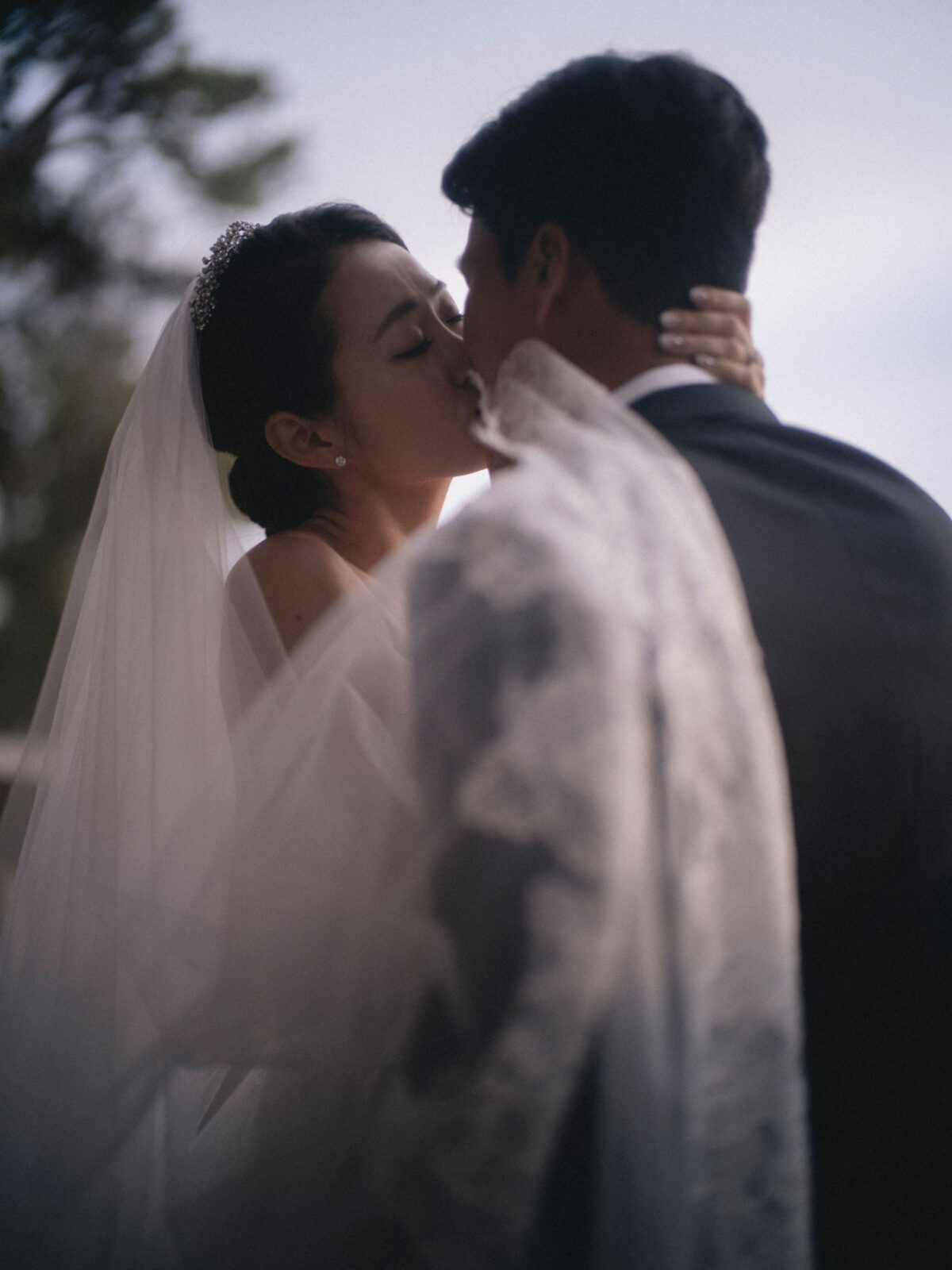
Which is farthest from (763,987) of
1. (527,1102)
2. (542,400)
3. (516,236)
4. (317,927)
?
(516,236)

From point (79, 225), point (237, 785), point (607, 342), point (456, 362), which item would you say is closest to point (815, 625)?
point (607, 342)

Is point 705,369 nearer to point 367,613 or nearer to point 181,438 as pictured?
point 367,613

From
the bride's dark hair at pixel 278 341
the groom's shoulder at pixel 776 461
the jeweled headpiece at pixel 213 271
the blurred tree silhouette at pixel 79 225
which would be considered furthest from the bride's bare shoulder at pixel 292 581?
the blurred tree silhouette at pixel 79 225

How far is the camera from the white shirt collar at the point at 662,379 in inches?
45.8

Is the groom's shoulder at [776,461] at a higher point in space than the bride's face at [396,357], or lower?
lower

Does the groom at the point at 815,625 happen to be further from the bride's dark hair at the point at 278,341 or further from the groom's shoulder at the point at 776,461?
the bride's dark hair at the point at 278,341

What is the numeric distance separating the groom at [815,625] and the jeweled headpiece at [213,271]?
1.03 meters

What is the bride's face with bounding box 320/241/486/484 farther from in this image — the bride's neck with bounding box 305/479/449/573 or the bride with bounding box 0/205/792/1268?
the bride's neck with bounding box 305/479/449/573

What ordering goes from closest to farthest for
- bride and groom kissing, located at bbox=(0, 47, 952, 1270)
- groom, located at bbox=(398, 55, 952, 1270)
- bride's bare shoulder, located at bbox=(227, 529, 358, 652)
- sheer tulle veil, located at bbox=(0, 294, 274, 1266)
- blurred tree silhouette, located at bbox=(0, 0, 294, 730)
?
bride and groom kissing, located at bbox=(0, 47, 952, 1270) → groom, located at bbox=(398, 55, 952, 1270) → sheer tulle veil, located at bbox=(0, 294, 274, 1266) → bride's bare shoulder, located at bbox=(227, 529, 358, 652) → blurred tree silhouette, located at bbox=(0, 0, 294, 730)

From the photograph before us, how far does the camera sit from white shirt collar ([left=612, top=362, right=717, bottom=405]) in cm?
116

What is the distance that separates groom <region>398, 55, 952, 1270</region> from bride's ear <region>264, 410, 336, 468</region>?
0.87 meters

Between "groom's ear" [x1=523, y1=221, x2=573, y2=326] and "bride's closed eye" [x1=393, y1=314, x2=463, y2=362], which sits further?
"bride's closed eye" [x1=393, y1=314, x2=463, y2=362]

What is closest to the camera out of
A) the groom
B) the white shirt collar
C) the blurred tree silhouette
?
the groom

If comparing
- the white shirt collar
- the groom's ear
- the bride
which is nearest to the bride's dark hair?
the bride
